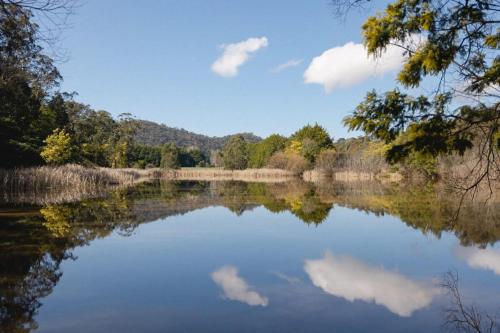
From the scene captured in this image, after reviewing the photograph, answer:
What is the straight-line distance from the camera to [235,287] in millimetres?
5898

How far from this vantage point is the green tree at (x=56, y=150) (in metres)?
28.8

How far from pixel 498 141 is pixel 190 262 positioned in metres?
4.98

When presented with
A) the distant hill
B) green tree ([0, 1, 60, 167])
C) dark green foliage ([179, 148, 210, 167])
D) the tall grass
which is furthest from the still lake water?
the distant hill

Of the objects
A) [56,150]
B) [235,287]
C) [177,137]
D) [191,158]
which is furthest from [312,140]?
[177,137]

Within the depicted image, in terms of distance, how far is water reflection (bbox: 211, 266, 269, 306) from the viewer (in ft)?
17.5

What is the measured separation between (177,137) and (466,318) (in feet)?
467

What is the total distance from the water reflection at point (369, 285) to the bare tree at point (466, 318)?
0.97 ft

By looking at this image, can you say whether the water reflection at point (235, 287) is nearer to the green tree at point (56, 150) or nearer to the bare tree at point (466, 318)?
the bare tree at point (466, 318)

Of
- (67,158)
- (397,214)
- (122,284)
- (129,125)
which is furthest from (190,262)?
(129,125)

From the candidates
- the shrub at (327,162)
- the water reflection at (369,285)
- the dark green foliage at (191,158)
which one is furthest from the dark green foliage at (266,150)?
the water reflection at (369,285)

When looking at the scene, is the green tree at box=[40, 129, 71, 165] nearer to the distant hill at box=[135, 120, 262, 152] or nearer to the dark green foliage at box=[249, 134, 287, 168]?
the dark green foliage at box=[249, 134, 287, 168]

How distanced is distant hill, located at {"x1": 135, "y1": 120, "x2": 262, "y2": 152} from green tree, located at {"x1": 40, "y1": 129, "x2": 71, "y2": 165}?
99.7 metres

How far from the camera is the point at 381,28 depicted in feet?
16.3

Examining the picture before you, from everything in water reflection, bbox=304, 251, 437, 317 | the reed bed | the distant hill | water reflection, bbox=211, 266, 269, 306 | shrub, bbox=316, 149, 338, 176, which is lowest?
water reflection, bbox=304, 251, 437, 317
